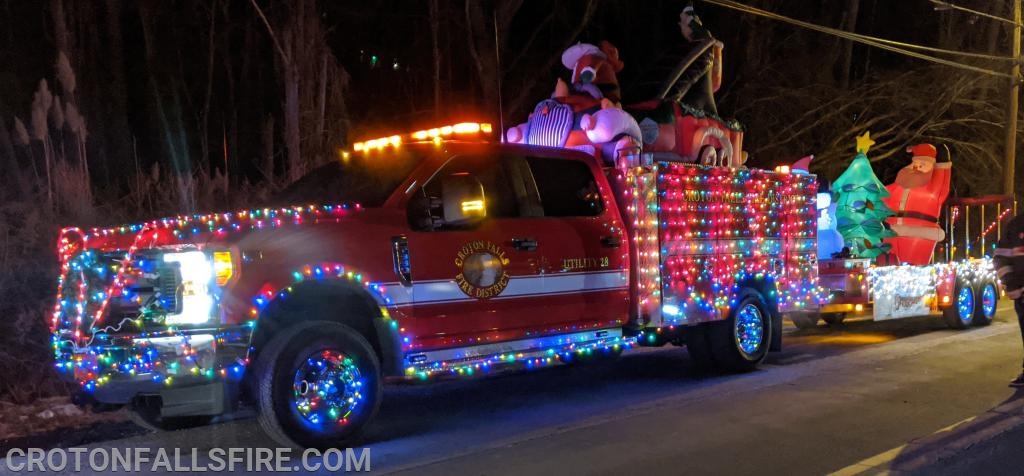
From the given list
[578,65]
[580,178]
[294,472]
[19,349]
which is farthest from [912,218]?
[19,349]

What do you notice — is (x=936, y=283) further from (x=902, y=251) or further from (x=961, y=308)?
(x=902, y=251)

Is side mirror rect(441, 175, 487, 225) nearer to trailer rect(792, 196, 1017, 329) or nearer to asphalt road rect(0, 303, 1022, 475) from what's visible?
asphalt road rect(0, 303, 1022, 475)

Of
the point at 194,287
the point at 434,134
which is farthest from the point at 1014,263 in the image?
the point at 194,287

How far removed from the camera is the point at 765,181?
924 centimetres

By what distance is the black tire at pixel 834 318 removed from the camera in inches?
519

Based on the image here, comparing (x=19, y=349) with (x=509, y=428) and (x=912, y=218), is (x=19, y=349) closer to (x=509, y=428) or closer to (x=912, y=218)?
(x=509, y=428)

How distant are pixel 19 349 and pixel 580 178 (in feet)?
17.5

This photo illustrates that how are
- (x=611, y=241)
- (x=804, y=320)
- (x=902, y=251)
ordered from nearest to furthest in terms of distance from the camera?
1. (x=611, y=241)
2. (x=902, y=251)
3. (x=804, y=320)

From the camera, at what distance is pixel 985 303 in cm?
1280

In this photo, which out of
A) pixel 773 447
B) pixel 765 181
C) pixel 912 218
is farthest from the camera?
pixel 912 218

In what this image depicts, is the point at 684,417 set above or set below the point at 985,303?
below

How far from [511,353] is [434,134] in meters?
1.91

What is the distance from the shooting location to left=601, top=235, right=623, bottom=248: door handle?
7.62 m
